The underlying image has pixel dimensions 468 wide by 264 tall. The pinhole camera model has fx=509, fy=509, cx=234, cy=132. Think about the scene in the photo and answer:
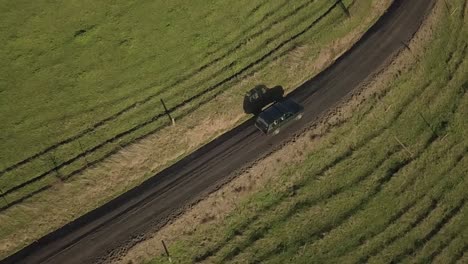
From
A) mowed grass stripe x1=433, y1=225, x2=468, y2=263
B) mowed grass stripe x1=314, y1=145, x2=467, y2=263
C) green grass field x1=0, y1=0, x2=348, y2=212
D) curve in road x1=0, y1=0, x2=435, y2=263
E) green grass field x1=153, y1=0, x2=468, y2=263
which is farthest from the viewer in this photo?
mowed grass stripe x1=433, y1=225, x2=468, y2=263

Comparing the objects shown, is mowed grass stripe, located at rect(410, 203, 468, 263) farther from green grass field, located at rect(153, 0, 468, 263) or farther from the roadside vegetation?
the roadside vegetation

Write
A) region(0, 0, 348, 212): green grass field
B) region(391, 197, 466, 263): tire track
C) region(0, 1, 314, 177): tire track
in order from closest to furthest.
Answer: region(0, 1, 314, 177): tire track, region(0, 0, 348, 212): green grass field, region(391, 197, 466, 263): tire track

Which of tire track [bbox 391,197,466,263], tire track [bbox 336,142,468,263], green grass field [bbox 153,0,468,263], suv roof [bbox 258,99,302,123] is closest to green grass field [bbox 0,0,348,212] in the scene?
suv roof [bbox 258,99,302,123]

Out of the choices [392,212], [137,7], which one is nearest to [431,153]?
[392,212]

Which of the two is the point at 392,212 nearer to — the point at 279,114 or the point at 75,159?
the point at 279,114

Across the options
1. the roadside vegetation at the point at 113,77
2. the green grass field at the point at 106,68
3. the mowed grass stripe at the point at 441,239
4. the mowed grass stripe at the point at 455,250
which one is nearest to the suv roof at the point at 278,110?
the roadside vegetation at the point at 113,77

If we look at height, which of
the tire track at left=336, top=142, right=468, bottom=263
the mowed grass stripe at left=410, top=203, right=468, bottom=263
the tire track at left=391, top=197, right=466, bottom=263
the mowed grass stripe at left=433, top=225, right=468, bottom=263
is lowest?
the mowed grass stripe at left=433, top=225, right=468, bottom=263
